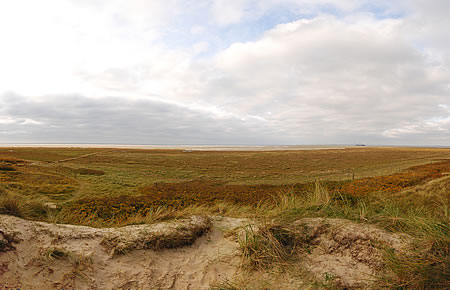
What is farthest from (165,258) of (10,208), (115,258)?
(10,208)

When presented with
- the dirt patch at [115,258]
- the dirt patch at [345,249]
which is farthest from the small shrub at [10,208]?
the dirt patch at [345,249]

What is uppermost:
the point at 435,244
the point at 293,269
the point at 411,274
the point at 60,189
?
the point at 435,244

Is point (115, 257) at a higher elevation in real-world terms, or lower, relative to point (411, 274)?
lower

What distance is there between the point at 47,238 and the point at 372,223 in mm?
7346

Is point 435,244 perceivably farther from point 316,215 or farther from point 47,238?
point 47,238

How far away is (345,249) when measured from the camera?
4.82 meters

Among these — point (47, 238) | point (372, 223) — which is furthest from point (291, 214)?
point (47, 238)

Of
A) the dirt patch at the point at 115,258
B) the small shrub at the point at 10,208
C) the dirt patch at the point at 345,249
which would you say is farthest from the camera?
the small shrub at the point at 10,208

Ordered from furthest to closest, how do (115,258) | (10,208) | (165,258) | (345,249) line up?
(10,208)
(165,258)
(345,249)
(115,258)

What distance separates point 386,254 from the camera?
13.4 ft

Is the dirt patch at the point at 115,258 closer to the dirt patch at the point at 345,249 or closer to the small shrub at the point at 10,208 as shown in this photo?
the small shrub at the point at 10,208

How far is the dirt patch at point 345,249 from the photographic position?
13.4 ft

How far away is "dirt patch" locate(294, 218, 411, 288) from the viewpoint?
13.4ft

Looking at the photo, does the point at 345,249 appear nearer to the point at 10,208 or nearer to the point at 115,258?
the point at 115,258
